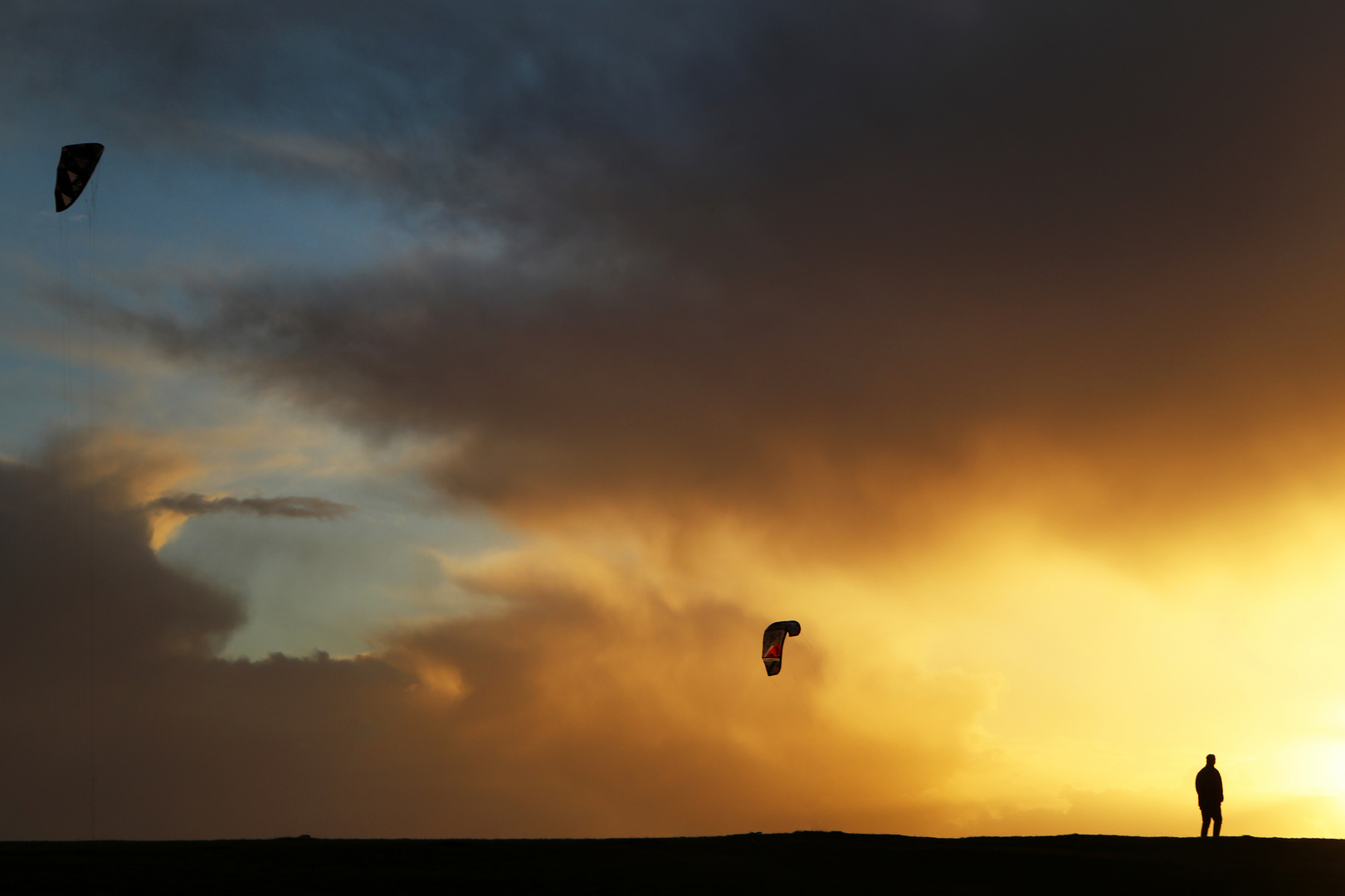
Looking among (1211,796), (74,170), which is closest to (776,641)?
(1211,796)

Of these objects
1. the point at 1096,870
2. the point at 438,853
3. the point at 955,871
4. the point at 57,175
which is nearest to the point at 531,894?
the point at 438,853

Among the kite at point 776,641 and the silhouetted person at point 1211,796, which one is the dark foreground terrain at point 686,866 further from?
the kite at point 776,641

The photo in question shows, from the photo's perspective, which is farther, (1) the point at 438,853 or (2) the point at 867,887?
(1) the point at 438,853

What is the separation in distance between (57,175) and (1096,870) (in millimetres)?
40719

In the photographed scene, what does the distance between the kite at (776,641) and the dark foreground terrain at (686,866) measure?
85.1 ft

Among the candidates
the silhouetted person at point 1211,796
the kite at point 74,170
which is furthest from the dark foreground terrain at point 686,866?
the kite at point 74,170

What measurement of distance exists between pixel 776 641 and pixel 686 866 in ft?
106

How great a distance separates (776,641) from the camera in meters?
60.0

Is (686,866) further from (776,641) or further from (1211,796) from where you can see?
(776,641)

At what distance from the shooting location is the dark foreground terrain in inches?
992

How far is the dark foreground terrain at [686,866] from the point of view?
25.2 meters

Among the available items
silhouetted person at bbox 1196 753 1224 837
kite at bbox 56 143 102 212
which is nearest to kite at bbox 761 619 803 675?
silhouetted person at bbox 1196 753 1224 837

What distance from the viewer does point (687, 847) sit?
31.6 meters

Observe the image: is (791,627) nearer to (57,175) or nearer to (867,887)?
(867,887)
